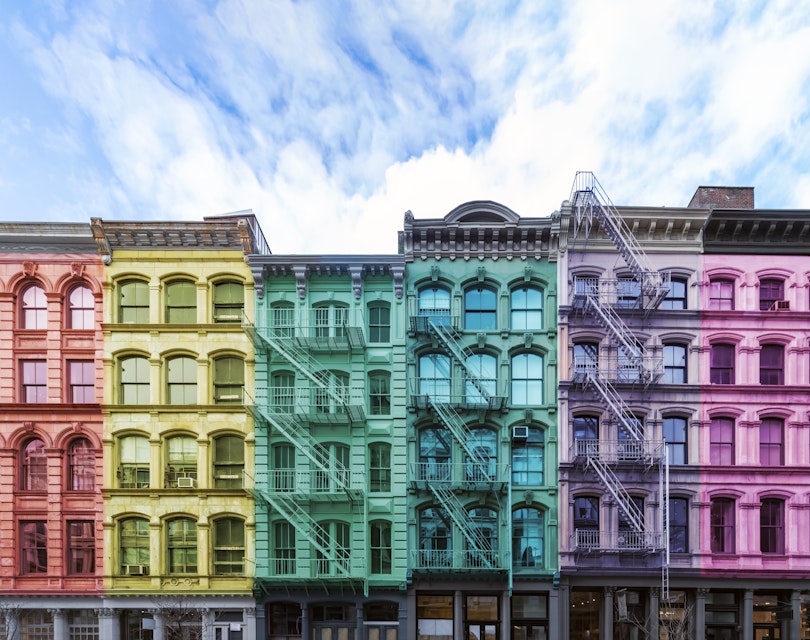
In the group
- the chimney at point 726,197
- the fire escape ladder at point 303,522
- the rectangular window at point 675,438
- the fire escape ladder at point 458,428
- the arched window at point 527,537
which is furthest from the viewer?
the chimney at point 726,197

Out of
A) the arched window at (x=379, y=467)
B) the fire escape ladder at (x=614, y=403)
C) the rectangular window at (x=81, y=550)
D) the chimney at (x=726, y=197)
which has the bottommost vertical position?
the rectangular window at (x=81, y=550)

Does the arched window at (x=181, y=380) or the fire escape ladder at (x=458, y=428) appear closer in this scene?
the fire escape ladder at (x=458, y=428)

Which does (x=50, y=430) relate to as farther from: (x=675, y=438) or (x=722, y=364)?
(x=722, y=364)

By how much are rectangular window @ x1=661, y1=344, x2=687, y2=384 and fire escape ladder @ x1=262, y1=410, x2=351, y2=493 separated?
1388 centimetres

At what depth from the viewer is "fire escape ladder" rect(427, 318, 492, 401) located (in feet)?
67.0

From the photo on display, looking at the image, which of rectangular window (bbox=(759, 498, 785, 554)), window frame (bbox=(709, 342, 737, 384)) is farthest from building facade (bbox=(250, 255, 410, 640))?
rectangular window (bbox=(759, 498, 785, 554))

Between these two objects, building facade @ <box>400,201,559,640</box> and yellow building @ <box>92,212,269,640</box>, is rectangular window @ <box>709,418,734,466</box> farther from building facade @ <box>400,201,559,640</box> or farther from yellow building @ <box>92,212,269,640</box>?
yellow building @ <box>92,212,269,640</box>

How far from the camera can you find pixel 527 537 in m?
20.3

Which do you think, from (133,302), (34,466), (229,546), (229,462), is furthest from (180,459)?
(133,302)

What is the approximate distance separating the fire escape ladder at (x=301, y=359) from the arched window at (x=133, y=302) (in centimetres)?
515

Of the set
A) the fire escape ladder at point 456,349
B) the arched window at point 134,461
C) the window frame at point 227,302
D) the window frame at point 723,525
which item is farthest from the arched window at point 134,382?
the window frame at point 723,525

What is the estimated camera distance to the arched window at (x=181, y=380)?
20.8m

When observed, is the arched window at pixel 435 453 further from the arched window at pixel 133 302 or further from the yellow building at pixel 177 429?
the arched window at pixel 133 302

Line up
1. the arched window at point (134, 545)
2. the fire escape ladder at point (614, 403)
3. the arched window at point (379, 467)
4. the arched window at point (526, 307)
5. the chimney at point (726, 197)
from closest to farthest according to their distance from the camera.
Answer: the fire escape ladder at point (614, 403) → the arched window at point (134, 545) → the arched window at point (379, 467) → the arched window at point (526, 307) → the chimney at point (726, 197)
